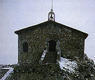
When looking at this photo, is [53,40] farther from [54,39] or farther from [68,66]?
[68,66]

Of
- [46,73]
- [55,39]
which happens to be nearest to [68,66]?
[46,73]

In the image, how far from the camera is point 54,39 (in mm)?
12711

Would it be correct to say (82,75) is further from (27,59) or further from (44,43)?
(27,59)

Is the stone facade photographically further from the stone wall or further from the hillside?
the hillside

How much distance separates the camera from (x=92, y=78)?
28.9 feet

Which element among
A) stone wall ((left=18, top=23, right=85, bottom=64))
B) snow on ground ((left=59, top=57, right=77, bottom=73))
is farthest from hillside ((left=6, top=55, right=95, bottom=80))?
stone wall ((left=18, top=23, right=85, bottom=64))

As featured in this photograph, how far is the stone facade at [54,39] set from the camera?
1265cm

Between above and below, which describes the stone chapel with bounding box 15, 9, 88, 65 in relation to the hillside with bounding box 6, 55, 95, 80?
above

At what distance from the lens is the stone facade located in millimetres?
12648

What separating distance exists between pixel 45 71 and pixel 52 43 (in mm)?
6458

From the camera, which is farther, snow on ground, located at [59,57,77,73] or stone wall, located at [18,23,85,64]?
stone wall, located at [18,23,85,64]

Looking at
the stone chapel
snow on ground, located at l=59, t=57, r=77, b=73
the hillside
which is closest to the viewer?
the hillside

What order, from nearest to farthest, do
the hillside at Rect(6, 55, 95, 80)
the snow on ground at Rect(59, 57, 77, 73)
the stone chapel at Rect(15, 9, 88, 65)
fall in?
the hillside at Rect(6, 55, 95, 80)
the snow on ground at Rect(59, 57, 77, 73)
the stone chapel at Rect(15, 9, 88, 65)

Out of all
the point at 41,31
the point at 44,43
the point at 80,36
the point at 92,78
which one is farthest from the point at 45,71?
the point at 80,36
